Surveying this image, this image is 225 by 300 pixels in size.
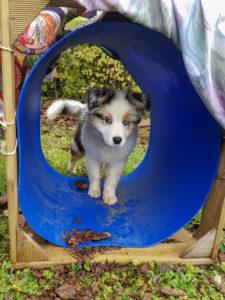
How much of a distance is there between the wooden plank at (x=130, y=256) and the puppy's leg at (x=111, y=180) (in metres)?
0.62

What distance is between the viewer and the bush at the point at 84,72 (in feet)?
24.0

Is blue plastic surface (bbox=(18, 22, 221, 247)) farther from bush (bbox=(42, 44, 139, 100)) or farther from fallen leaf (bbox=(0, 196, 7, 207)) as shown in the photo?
bush (bbox=(42, 44, 139, 100))

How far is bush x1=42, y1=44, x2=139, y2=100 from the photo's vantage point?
7.32 meters

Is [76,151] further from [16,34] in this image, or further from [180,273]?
[16,34]

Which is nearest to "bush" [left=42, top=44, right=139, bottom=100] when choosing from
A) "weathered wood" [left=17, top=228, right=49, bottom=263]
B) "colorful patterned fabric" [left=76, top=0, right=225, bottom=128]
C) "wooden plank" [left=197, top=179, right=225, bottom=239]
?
"wooden plank" [left=197, top=179, right=225, bottom=239]

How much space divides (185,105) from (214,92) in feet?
3.69

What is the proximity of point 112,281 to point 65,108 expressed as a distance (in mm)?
2046

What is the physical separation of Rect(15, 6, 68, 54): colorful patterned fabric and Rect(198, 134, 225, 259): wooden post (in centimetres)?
193

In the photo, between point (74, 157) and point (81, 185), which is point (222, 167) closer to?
point (81, 185)

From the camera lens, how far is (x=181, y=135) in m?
3.75

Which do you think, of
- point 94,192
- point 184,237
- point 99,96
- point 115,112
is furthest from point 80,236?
point 99,96

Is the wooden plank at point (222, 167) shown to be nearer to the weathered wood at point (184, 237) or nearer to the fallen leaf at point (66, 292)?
the weathered wood at point (184, 237)

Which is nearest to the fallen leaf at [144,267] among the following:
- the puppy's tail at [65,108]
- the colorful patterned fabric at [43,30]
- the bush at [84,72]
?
the puppy's tail at [65,108]

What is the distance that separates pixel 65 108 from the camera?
4.46 meters
